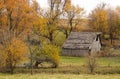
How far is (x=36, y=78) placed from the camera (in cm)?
3625

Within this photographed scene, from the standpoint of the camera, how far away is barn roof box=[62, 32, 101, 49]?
60.0m

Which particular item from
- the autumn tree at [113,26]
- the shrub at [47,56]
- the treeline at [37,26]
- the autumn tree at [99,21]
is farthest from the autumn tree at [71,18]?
the shrub at [47,56]

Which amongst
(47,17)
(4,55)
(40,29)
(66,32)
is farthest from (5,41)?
(66,32)

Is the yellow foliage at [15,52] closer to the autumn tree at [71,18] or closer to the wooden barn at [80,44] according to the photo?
the wooden barn at [80,44]

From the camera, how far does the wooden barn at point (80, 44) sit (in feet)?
195

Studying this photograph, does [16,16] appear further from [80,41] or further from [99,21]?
[99,21]

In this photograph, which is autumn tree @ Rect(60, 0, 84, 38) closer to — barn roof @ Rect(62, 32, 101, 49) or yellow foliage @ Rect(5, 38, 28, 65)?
barn roof @ Rect(62, 32, 101, 49)

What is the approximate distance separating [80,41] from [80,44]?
2.74ft

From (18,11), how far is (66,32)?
17.9 metres

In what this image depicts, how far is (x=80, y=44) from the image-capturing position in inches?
2377

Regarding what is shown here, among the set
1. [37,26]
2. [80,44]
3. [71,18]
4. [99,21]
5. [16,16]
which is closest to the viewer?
[16,16]

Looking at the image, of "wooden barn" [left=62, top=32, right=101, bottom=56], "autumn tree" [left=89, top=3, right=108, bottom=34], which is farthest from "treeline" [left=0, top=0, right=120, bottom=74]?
"wooden barn" [left=62, top=32, right=101, bottom=56]

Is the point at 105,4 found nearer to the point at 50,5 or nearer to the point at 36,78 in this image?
the point at 50,5

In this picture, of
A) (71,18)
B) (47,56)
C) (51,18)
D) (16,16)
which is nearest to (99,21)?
(71,18)
